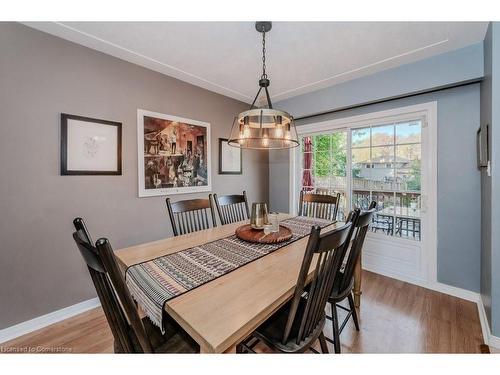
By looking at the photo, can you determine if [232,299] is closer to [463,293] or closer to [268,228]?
[268,228]

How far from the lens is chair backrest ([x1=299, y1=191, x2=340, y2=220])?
239cm

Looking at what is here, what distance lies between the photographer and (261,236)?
1.65 metres

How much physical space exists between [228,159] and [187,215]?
1.52 m

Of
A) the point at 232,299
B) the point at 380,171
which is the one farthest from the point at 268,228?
the point at 380,171

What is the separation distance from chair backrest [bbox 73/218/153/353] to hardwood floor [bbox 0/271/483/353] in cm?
103

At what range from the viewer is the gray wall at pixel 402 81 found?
6.72 feet

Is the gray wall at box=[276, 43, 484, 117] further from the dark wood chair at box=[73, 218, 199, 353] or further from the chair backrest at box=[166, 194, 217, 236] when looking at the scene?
the dark wood chair at box=[73, 218, 199, 353]

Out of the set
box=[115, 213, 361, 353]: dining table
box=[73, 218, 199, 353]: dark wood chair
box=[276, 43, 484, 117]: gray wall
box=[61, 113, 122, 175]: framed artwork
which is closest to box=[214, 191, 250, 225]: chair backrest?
box=[115, 213, 361, 353]: dining table

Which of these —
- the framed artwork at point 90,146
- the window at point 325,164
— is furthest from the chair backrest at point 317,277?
the window at point 325,164

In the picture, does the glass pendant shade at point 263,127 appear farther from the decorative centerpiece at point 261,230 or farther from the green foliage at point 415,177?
the green foliage at point 415,177
